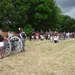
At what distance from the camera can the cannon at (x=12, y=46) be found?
14679 millimetres

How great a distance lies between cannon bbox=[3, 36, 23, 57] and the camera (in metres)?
14.7

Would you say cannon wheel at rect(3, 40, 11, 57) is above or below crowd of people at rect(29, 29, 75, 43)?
below

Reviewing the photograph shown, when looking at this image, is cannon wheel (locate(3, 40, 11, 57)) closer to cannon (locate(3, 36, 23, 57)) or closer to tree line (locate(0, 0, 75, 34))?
cannon (locate(3, 36, 23, 57))

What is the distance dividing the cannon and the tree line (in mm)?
31894

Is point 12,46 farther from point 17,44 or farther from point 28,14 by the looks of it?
point 28,14

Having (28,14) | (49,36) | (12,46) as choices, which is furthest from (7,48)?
(28,14)

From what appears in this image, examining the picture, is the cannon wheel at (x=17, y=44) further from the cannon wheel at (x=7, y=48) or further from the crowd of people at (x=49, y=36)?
the crowd of people at (x=49, y=36)

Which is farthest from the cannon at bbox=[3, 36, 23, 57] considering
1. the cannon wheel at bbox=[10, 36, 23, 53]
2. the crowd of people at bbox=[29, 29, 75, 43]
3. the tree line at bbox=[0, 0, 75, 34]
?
the tree line at bbox=[0, 0, 75, 34]

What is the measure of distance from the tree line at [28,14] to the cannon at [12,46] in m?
31.9

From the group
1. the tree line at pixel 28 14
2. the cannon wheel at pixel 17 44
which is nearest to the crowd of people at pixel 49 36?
the tree line at pixel 28 14

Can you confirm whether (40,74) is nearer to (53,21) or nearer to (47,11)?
(47,11)

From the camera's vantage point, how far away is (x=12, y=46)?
51.2ft

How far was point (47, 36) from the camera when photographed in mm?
36000

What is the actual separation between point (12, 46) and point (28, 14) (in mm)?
37801
